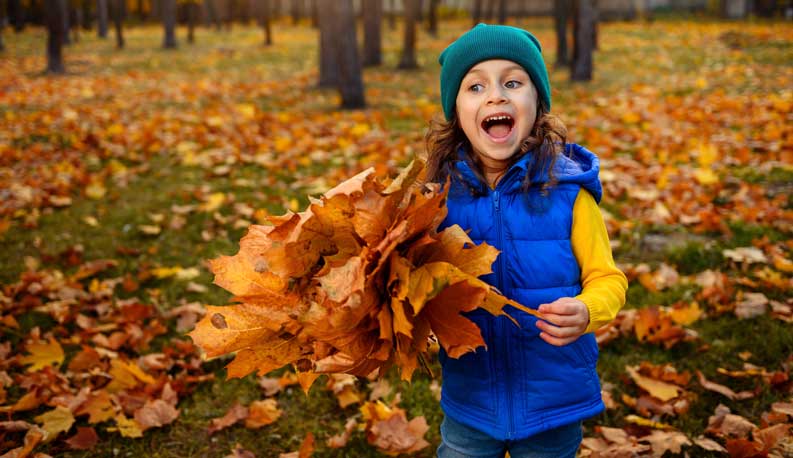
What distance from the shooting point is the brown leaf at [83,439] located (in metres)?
2.59

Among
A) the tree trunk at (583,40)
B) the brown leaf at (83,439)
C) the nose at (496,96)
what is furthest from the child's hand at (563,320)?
the tree trunk at (583,40)

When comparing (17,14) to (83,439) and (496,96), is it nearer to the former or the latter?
(83,439)

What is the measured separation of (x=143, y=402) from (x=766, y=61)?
45.5 ft

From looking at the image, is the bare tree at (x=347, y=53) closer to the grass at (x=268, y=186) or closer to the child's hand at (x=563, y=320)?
the grass at (x=268, y=186)

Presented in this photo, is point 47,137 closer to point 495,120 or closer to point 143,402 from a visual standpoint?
point 143,402

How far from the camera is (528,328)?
1705mm

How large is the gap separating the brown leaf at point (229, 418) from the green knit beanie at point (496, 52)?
69.3 inches

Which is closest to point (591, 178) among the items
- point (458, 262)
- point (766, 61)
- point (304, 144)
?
point (458, 262)

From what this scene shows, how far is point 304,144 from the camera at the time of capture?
7.07 meters

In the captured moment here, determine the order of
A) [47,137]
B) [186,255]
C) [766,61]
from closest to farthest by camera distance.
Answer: [186,255] → [47,137] → [766,61]

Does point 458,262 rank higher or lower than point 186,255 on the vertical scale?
higher

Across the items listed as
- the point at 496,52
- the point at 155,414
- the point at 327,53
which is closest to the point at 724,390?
the point at 496,52

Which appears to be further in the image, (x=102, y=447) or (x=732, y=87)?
(x=732, y=87)

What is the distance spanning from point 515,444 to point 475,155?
85 centimetres
